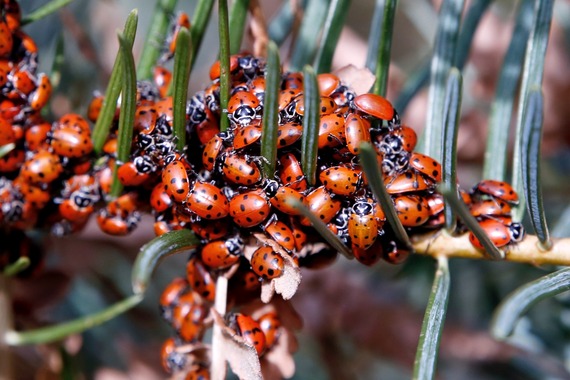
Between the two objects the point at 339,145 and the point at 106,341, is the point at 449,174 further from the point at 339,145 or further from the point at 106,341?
the point at 106,341

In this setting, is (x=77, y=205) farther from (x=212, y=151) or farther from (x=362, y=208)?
(x=362, y=208)

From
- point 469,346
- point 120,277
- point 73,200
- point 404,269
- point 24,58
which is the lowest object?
point 469,346

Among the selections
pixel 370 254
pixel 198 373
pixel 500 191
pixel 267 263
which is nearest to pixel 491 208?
pixel 500 191

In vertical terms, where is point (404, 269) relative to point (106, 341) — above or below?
above

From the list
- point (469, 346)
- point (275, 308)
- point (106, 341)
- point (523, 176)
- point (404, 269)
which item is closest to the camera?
point (523, 176)

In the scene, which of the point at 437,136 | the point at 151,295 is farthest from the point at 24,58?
the point at 151,295

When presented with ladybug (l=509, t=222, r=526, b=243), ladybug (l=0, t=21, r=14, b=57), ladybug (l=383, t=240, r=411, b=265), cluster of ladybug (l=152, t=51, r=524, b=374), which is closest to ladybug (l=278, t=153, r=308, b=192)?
cluster of ladybug (l=152, t=51, r=524, b=374)

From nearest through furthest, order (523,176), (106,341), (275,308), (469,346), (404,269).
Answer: (523,176) < (275,308) < (404,269) < (106,341) < (469,346)
